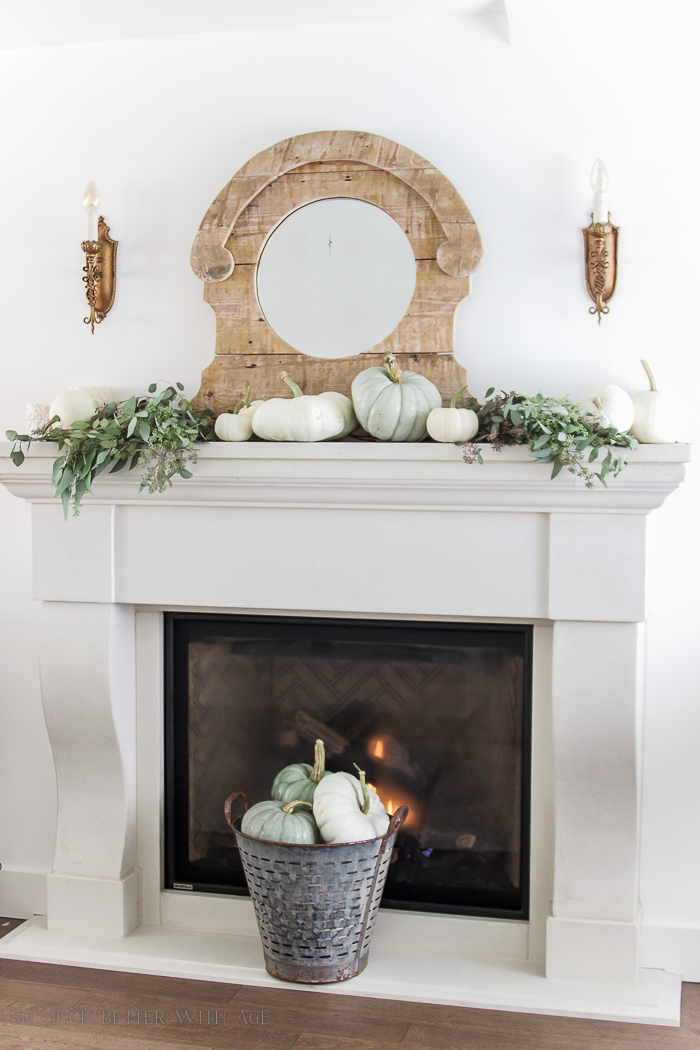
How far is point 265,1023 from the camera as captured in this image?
1.80 m

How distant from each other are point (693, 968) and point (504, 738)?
0.69 metres

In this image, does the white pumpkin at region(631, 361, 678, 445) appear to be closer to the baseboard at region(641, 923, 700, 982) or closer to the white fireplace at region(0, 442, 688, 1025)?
the white fireplace at region(0, 442, 688, 1025)

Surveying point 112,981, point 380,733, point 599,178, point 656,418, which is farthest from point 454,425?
point 112,981

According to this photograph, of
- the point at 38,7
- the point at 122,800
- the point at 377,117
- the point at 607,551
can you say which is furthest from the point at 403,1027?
the point at 38,7

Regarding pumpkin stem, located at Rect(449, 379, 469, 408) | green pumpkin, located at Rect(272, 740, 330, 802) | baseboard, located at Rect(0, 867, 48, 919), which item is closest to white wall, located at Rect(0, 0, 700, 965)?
pumpkin stem, located at Rect(449, 379, 469, 408)

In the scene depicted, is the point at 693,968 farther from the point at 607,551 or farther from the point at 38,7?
the point at 38,7

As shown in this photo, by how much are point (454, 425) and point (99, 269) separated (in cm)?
105

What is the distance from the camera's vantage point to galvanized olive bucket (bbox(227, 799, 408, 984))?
185 cm

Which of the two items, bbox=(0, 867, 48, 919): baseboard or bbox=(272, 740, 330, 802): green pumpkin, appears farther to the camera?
bbox=(0, 867, 48, 919): baseboard

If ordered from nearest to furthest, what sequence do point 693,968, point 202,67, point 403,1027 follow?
point 403,1027, point 693,968, point 202,67

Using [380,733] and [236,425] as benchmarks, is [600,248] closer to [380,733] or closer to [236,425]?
[236,425]

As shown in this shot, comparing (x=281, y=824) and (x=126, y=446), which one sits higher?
(x=126, y=446)

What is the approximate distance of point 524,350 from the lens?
209 centimetres

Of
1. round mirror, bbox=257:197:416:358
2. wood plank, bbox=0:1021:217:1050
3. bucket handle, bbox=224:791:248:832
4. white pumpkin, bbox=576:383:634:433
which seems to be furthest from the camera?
round mirror, bbox=257:197:416:358
